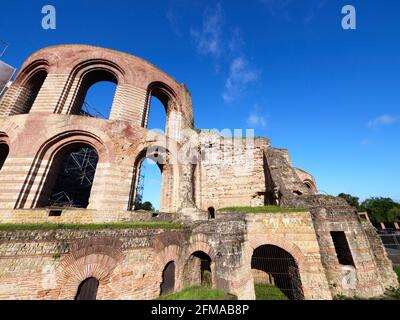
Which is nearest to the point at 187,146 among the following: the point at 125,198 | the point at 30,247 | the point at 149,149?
the point at 149,149

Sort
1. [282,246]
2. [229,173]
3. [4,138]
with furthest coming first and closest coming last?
[229,173] < [4,138] < [282,246]

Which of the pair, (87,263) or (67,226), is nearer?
(87,263)

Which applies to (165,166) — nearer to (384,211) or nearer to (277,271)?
(277,271)

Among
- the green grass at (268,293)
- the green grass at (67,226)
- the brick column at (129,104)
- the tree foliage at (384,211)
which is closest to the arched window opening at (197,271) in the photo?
the green grass at (67,226)

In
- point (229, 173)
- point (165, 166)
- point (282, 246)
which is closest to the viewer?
point (282, 246)

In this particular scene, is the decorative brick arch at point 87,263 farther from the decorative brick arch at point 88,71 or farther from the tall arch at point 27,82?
→ the tall arch at point 27,82

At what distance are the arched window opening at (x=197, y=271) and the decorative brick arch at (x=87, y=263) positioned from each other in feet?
8.99

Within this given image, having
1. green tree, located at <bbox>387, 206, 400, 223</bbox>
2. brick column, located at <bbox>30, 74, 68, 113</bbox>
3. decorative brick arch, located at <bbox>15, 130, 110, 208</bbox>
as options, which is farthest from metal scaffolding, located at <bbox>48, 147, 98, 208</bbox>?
green tree, located at <bbox>387, 206, 400, 223</bbox>

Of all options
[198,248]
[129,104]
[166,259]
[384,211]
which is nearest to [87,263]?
[166,259]

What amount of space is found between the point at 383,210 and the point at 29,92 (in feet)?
151

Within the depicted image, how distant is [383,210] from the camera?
30.5 m

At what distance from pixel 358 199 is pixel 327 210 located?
40.8 meters
